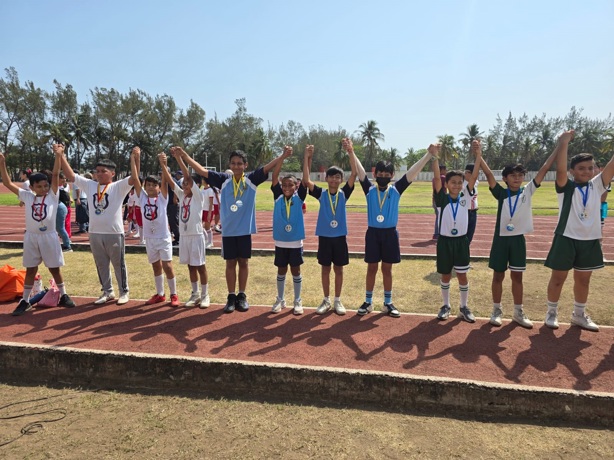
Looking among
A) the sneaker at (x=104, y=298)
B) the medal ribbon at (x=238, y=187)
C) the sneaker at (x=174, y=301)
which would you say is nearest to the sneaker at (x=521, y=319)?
the medal ribbon at (x=238, y=187)

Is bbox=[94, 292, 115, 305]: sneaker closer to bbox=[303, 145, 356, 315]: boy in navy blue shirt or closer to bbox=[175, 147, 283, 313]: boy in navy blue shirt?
bbox=[175, 147, 283, 313]: boy in navy blue shirt

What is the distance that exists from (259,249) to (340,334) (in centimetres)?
529

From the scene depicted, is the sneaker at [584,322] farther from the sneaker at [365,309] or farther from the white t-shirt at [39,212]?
the white t-shirt at [39,212]

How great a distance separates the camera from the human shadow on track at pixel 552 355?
140 inches

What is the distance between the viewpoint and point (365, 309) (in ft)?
17.1

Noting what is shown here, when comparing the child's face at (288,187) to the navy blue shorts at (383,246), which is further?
the child's face at (288,187)

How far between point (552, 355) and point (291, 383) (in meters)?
2.60

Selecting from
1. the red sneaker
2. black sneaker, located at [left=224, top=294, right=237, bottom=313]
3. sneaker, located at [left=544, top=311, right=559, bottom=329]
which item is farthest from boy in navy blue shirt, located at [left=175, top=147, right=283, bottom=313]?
sneaker, located at [left=544, top=311, right=559, bottom=329]

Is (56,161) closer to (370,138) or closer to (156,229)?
(156,229)

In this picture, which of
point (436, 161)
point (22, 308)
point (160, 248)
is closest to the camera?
point (436, 161)

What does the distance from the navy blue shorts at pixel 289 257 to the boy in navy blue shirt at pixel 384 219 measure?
91 cm

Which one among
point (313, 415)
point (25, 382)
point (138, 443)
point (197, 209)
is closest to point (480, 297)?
point (313, 415)

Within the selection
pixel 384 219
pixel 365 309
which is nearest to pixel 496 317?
pixel 365 309

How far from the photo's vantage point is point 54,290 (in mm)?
5578
